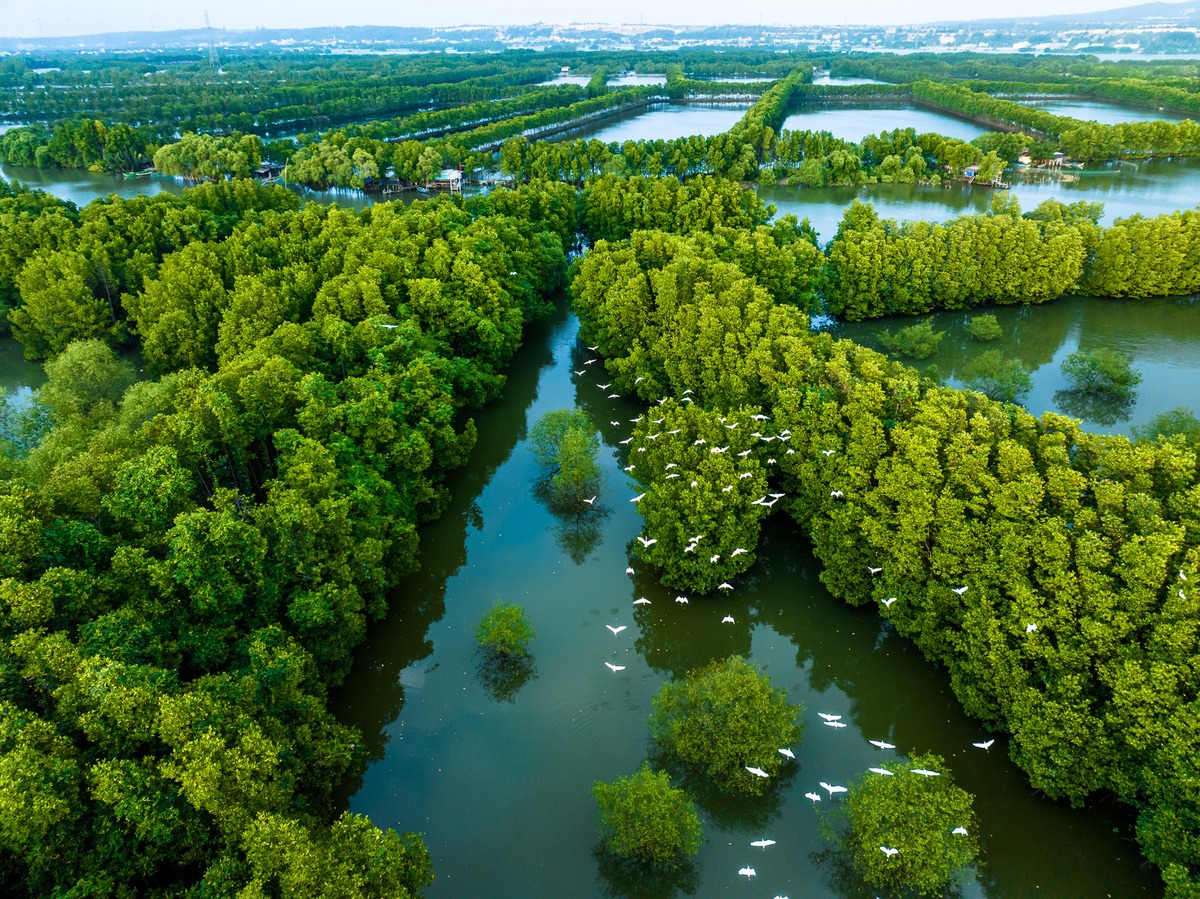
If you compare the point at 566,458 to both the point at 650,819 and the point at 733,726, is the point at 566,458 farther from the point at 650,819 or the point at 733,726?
the point at 650,819

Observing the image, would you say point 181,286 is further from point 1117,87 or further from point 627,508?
point 1117,87

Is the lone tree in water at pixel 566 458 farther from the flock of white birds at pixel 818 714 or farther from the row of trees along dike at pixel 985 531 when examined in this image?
the row of trees along dike at pixel 985 531

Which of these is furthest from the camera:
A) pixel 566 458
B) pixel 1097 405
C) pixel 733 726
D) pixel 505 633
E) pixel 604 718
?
pixel 1097 405

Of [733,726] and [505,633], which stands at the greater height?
[733,726]

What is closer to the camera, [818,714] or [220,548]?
[220,548]

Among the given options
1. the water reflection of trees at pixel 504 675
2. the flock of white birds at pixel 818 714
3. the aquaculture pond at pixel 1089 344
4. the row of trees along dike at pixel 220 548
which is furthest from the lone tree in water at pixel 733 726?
the aquaculture pond at pixel 1089 344

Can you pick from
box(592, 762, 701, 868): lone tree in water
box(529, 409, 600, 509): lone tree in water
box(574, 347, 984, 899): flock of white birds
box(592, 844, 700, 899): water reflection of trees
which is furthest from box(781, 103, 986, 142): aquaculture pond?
box(592, 844, 700, 899): water reflection of trees

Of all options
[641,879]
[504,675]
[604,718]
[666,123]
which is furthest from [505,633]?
[666,123]

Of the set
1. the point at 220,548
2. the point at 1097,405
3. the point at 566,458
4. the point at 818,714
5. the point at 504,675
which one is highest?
the point at 220,548
